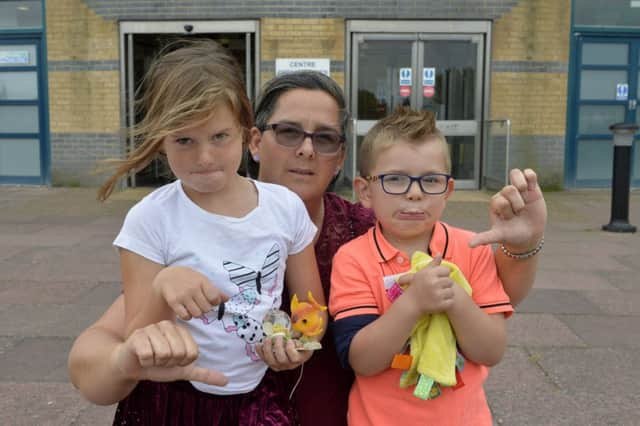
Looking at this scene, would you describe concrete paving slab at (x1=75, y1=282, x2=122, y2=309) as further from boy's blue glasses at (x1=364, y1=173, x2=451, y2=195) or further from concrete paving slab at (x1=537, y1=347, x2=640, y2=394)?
boy's blue glasses at (x1=364, y1=173, x2=451, y2=195)

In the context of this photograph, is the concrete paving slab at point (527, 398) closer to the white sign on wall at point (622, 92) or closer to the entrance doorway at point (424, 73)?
the entrance doorway at point (424, 73)

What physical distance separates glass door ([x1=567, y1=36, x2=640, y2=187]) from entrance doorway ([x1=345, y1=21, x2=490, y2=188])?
5.90 ft

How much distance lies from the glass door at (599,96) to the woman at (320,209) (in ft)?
35.4

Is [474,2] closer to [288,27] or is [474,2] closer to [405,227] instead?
[288,27]

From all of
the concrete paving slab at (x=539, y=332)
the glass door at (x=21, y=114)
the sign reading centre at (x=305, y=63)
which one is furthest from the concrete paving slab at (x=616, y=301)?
the glass door at (x=21, y=114)

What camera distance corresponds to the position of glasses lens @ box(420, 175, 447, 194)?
1700 mm

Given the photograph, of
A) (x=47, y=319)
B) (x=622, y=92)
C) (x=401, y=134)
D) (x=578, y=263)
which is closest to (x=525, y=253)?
(x=401, y=134)

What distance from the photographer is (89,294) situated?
17.5 feet

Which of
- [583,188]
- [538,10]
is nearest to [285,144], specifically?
[538,10]

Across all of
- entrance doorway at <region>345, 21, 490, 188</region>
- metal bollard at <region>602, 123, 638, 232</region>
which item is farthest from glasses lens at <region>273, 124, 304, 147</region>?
entrance doorway at <region>345, 21, 490, 188</region>

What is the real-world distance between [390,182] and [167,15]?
34.2 ft

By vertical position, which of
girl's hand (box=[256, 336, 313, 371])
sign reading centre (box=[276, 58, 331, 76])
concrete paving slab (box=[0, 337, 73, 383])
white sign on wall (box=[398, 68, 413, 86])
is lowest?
concrete paving slab (box=[0, 337, 73, 383])

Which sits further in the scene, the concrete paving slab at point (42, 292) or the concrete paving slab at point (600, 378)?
the concrete paving slab at point (42, 292)

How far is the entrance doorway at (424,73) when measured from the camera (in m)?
11.2
